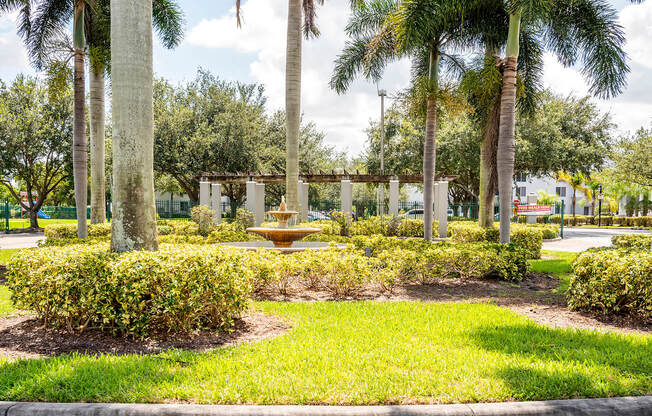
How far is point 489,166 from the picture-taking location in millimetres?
15859

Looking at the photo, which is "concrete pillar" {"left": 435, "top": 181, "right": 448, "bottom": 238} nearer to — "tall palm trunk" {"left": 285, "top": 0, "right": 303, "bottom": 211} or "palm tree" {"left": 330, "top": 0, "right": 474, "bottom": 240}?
"palm tree" {"left": 330, "top": 0, "right": 474, "bottom": 240}

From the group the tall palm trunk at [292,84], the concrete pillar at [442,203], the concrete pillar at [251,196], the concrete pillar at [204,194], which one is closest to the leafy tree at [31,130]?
the concrete pillar at [204,194]

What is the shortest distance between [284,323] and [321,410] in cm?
257

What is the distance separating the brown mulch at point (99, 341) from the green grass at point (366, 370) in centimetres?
29

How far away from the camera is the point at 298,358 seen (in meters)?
4.19

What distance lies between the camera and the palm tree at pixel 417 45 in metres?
10.7

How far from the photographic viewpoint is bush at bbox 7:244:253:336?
4.65 metres

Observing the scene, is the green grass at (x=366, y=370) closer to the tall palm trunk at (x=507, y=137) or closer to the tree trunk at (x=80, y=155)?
the tall palm trunk at (x=507, y=137)

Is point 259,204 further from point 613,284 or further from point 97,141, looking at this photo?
point 613,284

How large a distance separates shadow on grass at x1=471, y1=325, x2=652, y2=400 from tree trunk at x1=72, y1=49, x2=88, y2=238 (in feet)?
38.4

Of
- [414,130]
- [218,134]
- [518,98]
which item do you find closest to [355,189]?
[414,130]

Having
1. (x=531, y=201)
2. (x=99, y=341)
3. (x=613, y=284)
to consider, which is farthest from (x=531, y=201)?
(x=99, y=341)

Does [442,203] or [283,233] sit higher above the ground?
[442,203]

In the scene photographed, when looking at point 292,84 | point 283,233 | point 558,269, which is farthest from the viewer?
point 292,84
